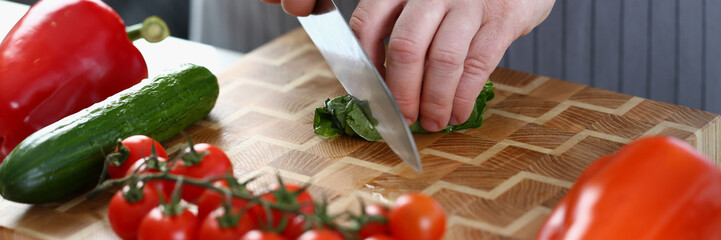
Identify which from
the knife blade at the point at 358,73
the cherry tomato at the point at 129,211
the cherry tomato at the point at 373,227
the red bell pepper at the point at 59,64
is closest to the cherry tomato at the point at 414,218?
the cherry tomato at the point at 373,227

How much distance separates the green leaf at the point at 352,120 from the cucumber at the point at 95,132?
24cm

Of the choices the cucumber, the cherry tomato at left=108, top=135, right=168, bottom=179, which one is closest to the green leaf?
the cucumber

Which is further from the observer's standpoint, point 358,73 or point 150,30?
point 150,30

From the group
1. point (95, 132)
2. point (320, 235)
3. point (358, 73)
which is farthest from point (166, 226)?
point (358, 73)

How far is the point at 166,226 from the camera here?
1071mm

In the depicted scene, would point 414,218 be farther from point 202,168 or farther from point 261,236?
point 202,168

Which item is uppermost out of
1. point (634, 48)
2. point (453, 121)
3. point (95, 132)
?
point (95, 132)

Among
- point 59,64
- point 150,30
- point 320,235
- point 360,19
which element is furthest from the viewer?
point 150,30

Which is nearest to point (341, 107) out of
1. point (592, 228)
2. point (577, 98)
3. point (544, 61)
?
point (577, 98)

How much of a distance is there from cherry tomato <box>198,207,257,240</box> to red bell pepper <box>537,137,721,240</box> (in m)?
0.40

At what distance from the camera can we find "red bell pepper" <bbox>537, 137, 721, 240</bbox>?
1.00 metres

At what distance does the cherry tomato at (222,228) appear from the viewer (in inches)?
40.6

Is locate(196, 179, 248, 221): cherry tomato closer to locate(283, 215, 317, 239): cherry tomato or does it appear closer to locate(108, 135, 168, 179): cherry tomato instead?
locate(283, 215, 317, 239): cherry tomato

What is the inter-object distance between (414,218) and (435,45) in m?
0.45
